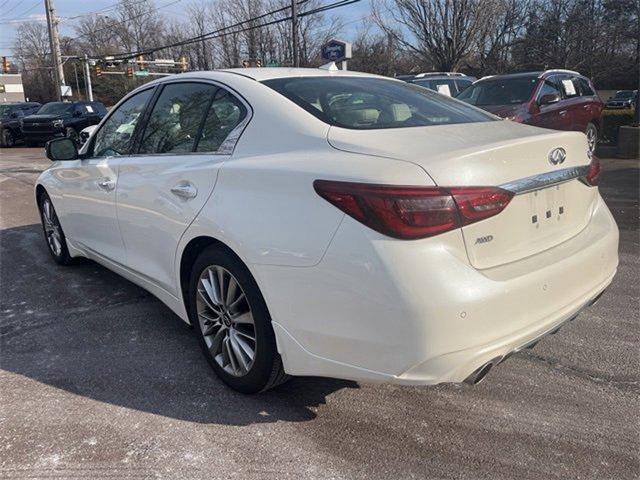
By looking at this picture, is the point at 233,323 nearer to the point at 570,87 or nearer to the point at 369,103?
the point at 369,103

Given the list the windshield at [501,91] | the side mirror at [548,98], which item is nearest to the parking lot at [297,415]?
the side mirror at [548,98]

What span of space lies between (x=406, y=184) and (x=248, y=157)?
0.90 meters

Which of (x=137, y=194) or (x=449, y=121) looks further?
(x=137, y=194)

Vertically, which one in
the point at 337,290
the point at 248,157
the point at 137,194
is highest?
the point at 248,157

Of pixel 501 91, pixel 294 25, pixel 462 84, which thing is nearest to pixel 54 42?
pixel 294 25

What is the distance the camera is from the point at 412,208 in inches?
84.8

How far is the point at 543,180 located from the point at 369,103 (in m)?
1.00

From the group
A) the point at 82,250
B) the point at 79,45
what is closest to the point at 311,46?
the point at 79,45

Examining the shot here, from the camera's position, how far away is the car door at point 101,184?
12.7ft

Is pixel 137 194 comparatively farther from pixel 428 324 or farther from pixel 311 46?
pixel 311 46

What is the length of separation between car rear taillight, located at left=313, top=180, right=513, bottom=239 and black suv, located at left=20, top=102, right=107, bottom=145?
20.0 m

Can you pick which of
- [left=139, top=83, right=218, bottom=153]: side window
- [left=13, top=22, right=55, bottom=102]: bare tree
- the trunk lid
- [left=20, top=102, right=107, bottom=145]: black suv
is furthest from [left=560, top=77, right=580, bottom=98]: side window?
[left=13, top=22, right=55, bottom=102]: bare tree

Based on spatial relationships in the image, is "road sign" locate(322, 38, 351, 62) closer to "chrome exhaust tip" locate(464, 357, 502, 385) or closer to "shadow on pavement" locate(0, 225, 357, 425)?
"shadow on pavement" locate(0, 225, 357, 425)

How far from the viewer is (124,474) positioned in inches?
94.8
